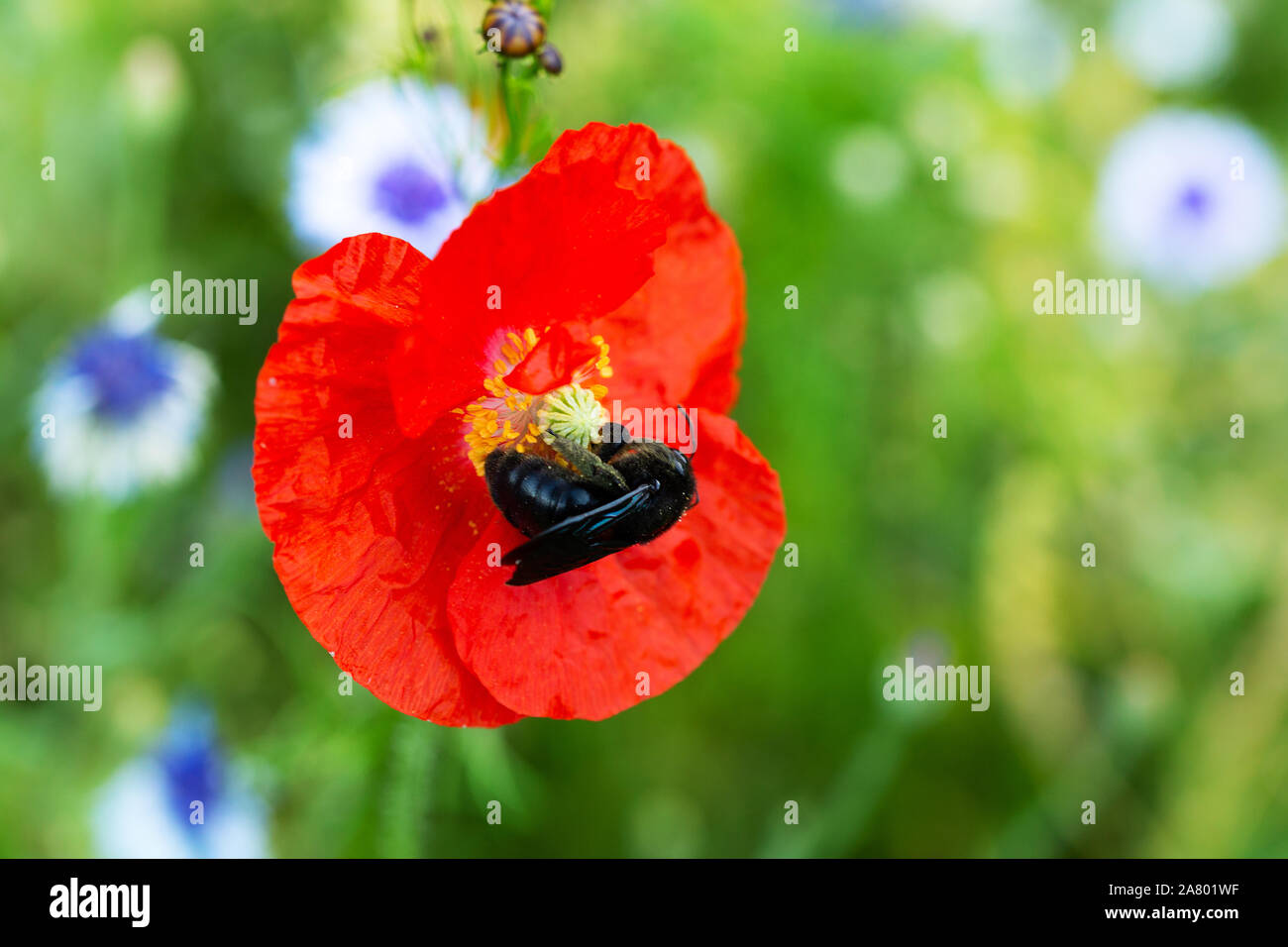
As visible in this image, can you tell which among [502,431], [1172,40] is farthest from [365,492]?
[1172,40]

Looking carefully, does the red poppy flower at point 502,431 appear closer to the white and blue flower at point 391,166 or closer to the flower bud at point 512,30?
the flower bud at point 512,30

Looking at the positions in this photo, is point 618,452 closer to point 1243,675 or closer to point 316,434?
point 316,434

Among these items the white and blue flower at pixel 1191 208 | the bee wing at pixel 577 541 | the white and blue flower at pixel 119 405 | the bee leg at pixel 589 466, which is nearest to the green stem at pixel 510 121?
the bee leg at pixel 589 466

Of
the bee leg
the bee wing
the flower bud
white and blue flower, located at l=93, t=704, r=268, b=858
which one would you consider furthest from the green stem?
white and blue flower, located at l=93, t=704, r=268, b=858

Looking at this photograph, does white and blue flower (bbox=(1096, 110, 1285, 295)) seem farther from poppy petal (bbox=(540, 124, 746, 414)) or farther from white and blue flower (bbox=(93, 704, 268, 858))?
white and blue flower (bbox=(93, 704, 268, 858))

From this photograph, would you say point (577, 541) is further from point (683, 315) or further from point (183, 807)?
point (183, 807)
